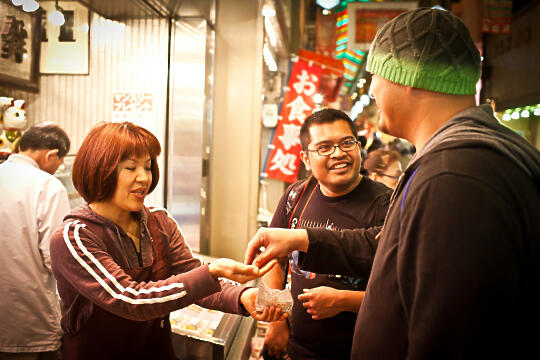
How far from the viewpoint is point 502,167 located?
1.04 m

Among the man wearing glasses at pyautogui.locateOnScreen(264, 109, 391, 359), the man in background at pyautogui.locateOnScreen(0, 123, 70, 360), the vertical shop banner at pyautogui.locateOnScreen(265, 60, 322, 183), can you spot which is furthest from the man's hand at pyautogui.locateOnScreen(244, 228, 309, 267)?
the vertical shop banner at pyautogui.locateOnScreen(265, 60, 322, 183)

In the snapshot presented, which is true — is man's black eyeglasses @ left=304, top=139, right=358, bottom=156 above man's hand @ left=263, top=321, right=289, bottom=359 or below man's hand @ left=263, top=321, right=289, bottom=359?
above

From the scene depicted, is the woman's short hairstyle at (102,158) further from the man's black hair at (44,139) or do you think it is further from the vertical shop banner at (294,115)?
the vertical shop banner at (294,115)

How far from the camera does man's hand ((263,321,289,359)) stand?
2510 mm

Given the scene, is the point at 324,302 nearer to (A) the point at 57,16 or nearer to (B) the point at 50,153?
(B) the point at 50,153

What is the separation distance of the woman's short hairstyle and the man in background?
110 cm

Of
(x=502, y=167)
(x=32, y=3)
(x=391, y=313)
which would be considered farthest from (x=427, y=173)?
(x=32, y=3)

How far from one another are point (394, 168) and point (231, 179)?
1.83m

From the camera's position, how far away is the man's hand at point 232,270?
1808 millimetres

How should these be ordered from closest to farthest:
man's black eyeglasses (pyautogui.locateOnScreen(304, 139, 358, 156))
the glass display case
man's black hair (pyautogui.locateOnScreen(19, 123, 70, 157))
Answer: man's black eyeglasses (pyautogui.locateOnScreen(304, 139, 358, 156)) < the glass display case < man's black hair (pyautogui.locateOnScreen(19, 123, 70, 157))

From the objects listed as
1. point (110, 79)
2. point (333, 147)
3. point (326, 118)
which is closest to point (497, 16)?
point (326, 118)

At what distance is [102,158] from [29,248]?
4.57 ft

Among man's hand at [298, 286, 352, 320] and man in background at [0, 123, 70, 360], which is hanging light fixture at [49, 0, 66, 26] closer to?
man in background at [0, 123, 70, 360]

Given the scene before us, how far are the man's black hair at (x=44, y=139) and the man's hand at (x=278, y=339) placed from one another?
2104mm
